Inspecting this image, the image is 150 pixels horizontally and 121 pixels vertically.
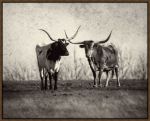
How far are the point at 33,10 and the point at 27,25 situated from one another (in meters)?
0.16

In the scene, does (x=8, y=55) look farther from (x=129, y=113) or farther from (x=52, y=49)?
(x=129, y=113)

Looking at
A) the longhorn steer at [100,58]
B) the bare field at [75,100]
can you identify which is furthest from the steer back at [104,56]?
the bare field at [75,100]

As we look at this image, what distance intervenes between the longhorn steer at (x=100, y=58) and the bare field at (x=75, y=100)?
0.12 metres

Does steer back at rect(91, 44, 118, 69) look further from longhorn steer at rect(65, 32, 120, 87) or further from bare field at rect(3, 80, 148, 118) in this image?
bare field at rect(3, 80, 148, 118)

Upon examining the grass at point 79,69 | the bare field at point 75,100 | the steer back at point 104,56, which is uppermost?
the steer back at point 104,56

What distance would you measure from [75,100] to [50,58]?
1.69 ft

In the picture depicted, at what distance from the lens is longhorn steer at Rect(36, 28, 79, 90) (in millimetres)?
4196

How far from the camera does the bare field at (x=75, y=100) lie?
4.10 metres

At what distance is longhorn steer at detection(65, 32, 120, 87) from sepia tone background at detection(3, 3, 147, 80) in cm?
5

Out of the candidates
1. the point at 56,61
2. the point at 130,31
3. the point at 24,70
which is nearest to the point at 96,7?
the point at 130,31

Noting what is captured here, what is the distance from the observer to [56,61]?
4.28 metres

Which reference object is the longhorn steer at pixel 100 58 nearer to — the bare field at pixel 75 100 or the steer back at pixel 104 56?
the steer back at pixel 104 56

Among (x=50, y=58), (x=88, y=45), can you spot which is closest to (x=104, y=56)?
(x=88, y=45)

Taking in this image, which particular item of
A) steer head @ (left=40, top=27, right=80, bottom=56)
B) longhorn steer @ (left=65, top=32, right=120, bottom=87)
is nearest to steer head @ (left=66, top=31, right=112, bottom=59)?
longhorn steer @ (left=65, top=32, right=120, bottom=87)
